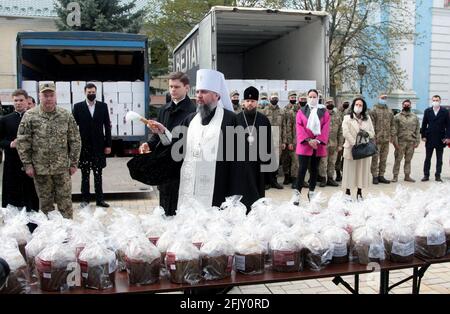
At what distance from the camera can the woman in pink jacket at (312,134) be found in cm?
752

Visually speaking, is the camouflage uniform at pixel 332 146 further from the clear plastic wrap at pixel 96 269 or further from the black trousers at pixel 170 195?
the clear plastic wrap at pixel 96 269

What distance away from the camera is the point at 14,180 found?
5660 mm

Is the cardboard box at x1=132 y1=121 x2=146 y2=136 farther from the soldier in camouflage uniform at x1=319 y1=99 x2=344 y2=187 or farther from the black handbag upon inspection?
the black handbag

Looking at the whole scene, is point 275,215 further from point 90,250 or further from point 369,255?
point 90,250

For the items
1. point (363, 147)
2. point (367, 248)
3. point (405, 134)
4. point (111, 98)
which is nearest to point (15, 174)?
point (111, 98)

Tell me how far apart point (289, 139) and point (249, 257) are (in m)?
6.96

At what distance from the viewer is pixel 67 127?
5176 millimetres

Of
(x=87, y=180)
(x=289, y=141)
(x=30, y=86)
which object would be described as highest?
(x=30, y=86)

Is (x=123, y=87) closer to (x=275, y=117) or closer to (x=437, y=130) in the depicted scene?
(x=275, y=117)

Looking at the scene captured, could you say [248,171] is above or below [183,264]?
above

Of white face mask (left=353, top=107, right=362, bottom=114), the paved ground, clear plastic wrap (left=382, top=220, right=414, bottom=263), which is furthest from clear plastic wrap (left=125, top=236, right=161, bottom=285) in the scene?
white face mask (left=353, top=107, right=362, bottom=114)

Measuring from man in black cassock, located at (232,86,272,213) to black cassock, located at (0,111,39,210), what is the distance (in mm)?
2965

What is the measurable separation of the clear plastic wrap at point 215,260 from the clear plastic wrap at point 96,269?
0.46 meters
